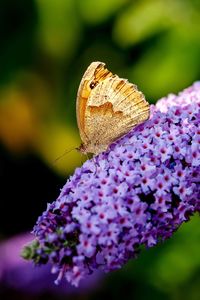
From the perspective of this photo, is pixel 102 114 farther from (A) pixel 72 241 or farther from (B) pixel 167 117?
(A) pixel 72 241

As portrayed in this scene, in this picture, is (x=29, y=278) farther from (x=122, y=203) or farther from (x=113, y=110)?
(x=122, y=203)

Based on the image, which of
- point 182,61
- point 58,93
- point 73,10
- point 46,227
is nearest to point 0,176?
point 58,93

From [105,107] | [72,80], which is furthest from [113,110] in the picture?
[72,80]

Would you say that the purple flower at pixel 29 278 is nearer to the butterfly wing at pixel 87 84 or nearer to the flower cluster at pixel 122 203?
the butterfly wing at pixel 87 84

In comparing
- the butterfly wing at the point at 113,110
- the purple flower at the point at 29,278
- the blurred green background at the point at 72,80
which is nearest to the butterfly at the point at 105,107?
the butterfly wing at the point at 113,110

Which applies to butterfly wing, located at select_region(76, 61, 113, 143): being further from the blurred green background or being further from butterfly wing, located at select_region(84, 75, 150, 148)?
the blurred green background

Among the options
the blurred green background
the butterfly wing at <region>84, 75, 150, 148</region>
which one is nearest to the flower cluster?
the butterfly wing at <region>84, 75, 150, 148</region>
